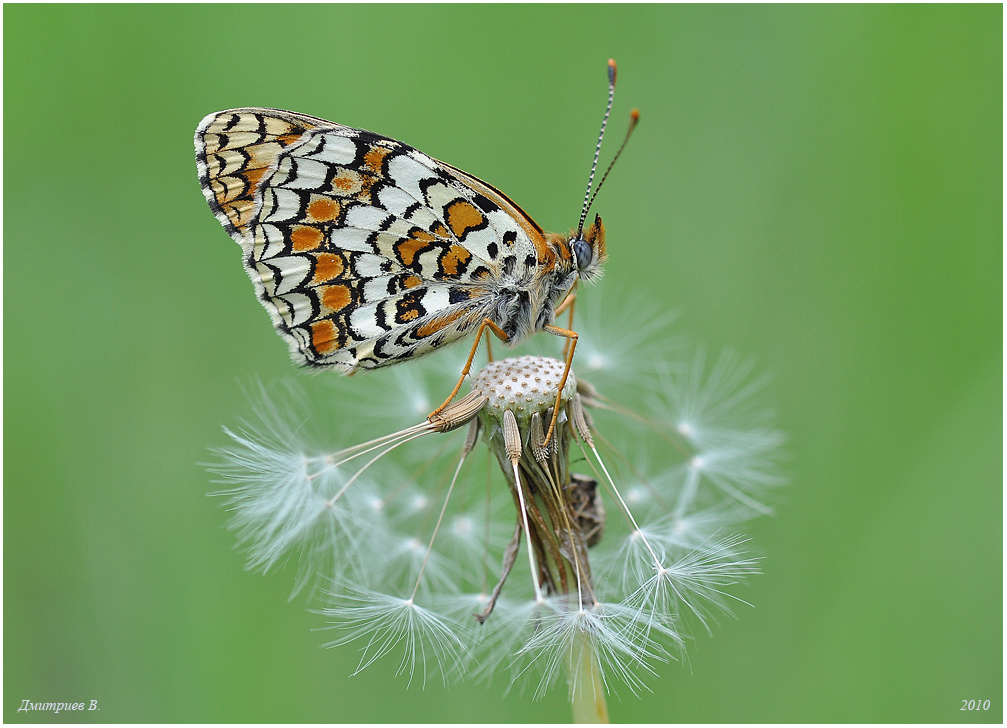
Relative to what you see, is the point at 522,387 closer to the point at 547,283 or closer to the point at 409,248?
the point at 547,283

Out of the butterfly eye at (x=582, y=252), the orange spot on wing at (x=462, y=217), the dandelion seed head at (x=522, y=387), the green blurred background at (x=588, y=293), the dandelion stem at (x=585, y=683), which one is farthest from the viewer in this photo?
the green blurred background at (x=588, y=293)

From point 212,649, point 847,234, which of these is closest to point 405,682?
point 212,649

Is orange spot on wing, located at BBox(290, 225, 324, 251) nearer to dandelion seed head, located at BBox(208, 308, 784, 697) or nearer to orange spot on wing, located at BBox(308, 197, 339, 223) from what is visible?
orange spot on wing, located at BBox(308, 197, 339, 223)

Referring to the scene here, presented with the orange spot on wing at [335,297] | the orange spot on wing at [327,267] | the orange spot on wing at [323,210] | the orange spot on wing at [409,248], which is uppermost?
the orange spot on wing at [323,210]

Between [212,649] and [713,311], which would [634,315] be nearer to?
[713,311]

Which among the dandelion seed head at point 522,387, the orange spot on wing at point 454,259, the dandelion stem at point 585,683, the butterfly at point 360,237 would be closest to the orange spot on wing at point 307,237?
the butterfly at point 360,237

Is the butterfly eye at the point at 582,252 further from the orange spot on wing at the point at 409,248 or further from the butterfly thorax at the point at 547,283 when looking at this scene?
the orange spot on wing at the point at 409,248
